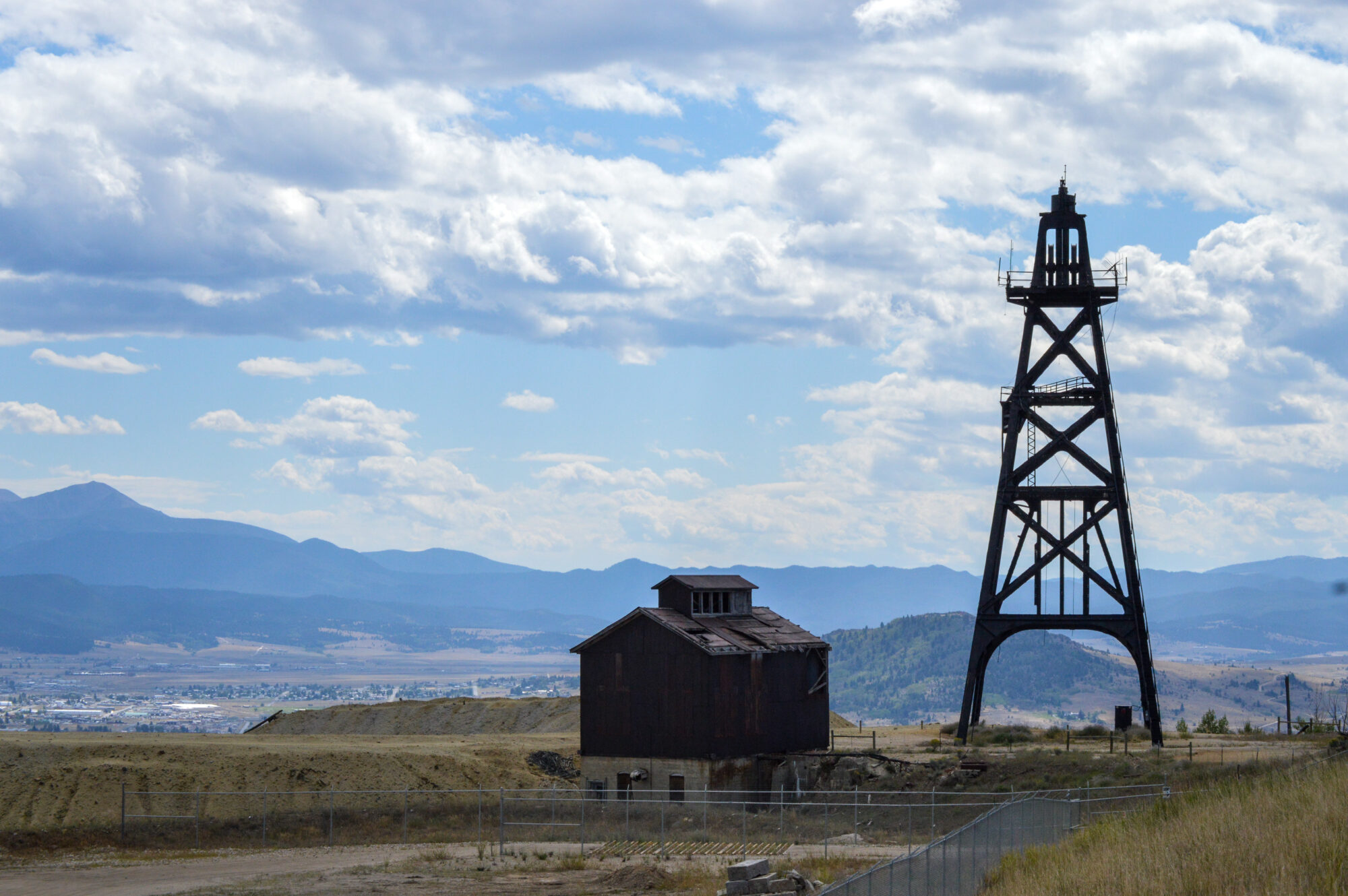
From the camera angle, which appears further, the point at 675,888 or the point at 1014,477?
the point at 1014,477

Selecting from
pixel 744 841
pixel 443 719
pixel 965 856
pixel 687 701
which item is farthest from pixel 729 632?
pixel 965 856

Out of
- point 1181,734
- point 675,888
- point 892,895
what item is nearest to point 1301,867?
point 892,895

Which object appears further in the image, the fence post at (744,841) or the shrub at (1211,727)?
the shrub at (1211,727)

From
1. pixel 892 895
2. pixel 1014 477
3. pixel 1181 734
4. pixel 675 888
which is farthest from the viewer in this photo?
pixel 1181 734

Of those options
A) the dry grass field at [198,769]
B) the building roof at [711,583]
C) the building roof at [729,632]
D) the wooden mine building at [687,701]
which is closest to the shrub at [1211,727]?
the building roof at [729,632]

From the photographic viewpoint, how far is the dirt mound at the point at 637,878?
4162cm

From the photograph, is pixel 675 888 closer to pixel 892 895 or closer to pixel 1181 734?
pixel 892 895

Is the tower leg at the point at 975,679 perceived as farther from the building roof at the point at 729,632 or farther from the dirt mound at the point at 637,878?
the dirt mound at the point at 637,878

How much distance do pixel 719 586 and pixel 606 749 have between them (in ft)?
32.2

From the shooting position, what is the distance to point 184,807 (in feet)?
201

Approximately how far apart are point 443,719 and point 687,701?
38740mm

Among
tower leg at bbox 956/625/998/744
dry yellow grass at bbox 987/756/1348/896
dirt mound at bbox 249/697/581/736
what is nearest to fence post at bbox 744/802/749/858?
dry yellow grass at bbox 987/756/1348/896

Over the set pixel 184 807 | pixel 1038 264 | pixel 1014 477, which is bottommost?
pixel 184 807

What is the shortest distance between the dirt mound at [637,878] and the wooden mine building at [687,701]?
21.4 m
